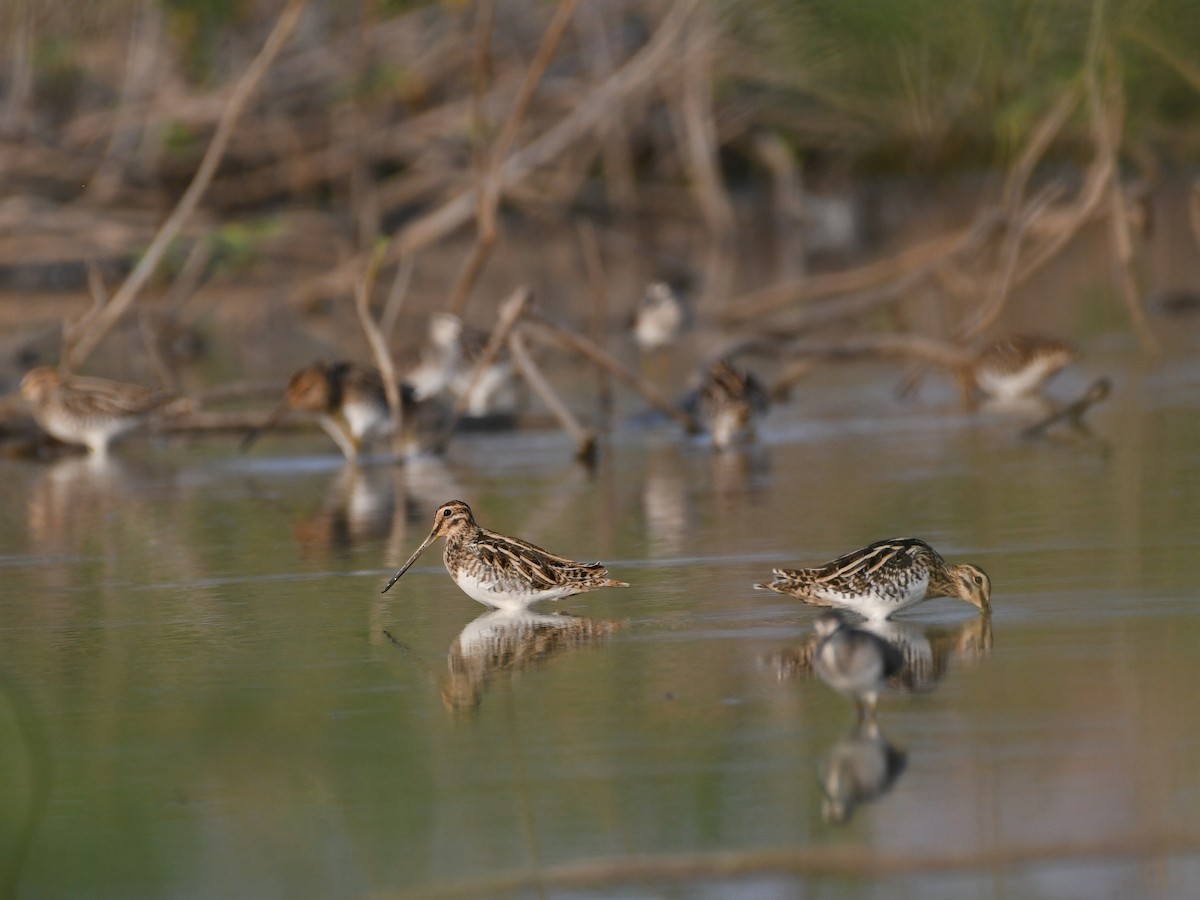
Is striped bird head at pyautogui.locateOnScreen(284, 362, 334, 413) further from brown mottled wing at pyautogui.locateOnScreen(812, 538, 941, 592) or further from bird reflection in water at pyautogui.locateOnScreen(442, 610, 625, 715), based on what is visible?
brown mottled wing at pyautogui.locateOnScreen(812, 538, 941, 592)

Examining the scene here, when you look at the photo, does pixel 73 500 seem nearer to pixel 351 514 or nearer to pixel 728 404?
pixel 351 514

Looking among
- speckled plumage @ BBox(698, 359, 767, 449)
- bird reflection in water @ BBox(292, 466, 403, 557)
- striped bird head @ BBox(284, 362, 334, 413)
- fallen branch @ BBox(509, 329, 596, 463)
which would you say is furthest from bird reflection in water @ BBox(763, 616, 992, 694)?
striped bird head @ BBox(284, 362, 334, 413)

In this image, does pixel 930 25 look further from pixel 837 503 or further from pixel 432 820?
pixel 432 820

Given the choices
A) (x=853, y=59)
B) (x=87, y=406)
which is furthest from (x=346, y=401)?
(x=853, y=59)

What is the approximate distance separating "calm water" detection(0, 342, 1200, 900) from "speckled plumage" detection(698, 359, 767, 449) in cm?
172

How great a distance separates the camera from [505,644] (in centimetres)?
757

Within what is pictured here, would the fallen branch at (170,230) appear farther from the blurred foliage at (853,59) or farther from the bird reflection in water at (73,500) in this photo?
the blurred foliage at (853,59)

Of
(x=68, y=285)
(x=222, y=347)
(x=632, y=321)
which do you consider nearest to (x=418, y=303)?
(x=632, y=321)

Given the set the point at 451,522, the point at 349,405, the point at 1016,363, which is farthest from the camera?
the point at 1016,363

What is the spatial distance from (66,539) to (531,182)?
71.6 feet

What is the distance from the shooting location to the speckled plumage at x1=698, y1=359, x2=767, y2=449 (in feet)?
43.9

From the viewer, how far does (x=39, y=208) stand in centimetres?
2334

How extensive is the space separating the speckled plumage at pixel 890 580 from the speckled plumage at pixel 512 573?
3.05ft

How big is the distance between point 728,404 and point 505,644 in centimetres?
606
